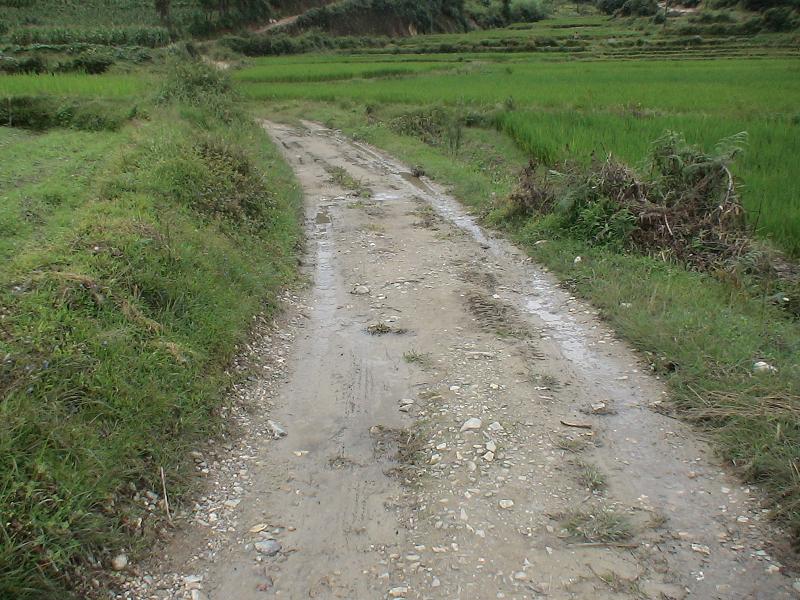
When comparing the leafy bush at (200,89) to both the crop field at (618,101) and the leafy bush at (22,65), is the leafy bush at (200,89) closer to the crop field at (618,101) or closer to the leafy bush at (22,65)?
the leafy bush at (22,65)

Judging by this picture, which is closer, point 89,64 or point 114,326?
point 114,326

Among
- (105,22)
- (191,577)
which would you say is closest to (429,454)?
(191,577)

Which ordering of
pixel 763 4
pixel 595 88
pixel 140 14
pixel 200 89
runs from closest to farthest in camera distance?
1. pixel 200 89
2. pixel 595 88
3. pixel 140 14
4. pixel 763 4

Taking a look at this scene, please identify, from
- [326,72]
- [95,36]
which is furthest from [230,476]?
[95,36]

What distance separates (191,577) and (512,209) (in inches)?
273

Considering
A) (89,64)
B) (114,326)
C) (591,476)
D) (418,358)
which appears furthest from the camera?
(89,64)

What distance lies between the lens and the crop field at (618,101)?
9.54 meters

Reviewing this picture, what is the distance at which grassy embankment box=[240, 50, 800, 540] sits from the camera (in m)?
4.13

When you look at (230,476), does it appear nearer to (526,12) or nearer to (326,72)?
(326,72)

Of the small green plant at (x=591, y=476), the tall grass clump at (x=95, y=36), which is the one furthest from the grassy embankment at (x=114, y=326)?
the tall grass clump at (x=95, y=36)

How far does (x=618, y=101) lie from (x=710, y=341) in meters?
13.2

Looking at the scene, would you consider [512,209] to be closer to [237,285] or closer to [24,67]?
[237,285]

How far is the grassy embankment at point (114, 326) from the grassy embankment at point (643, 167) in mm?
3275

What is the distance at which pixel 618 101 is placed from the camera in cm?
1641
